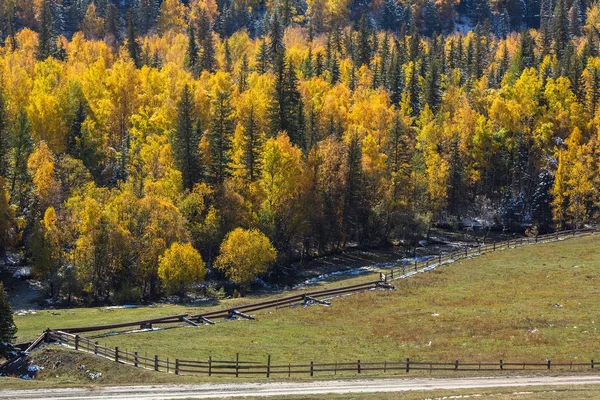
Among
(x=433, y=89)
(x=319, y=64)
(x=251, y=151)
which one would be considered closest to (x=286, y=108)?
(x=251, y=151)

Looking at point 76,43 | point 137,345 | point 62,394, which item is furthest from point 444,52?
point 62,394

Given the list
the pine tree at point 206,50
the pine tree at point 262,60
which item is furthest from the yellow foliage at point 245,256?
the pine tree at point 206,50

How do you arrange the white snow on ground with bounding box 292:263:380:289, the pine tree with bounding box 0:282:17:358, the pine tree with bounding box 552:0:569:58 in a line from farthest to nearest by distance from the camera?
1. the pine tree with bounding box 552:0:569:58
2. the white snow on ground with bounding box 292:263:380:289
3. the pine tree with bounding box 0:282:17:358

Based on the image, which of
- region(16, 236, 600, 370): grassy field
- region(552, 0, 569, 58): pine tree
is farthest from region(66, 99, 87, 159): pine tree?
region(552, 0, 569, 58): pine tree

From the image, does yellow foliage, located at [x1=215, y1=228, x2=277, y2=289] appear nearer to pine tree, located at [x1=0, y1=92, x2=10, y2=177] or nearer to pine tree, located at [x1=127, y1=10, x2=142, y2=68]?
pine tree, located at [x1=0, y1=92, x2=10, y2=177]

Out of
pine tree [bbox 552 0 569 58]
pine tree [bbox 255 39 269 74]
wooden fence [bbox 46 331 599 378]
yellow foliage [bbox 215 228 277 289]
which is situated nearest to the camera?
wooden fence [bbox 46 331 599 378]

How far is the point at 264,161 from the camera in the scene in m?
99.6

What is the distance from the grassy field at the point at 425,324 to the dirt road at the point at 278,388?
222 inches

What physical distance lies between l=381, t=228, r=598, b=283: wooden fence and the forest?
28.8 ft

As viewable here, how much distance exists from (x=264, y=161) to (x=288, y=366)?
169 feet

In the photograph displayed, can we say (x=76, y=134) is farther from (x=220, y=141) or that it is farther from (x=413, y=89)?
(x=413, y=89)

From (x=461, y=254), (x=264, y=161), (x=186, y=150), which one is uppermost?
(x=186, y=150)

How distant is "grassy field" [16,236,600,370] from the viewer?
56.4 metres

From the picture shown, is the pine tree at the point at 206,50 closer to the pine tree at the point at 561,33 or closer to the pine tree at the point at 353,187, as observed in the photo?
the pine tree at the point at 353,187
